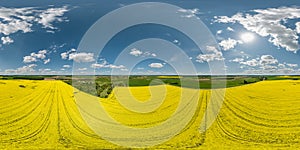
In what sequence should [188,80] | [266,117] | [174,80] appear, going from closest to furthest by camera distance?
1. [266,117]
2. [188,80]
3. [174,80]

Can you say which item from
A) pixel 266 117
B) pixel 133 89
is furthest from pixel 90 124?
pixel 133 89

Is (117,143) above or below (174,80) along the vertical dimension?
below

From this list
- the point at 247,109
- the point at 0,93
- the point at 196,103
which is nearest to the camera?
the point at 247,109

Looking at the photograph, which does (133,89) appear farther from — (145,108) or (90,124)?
(90,124)

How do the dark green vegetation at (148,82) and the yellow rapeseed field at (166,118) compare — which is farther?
the dark green vegetation at (148,82)

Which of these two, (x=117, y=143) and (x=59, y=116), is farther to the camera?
(x=59, y=116)

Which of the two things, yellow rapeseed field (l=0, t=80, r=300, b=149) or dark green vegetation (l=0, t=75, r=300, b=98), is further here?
dark green vegetation (l=0, t=75, r=300, b=98)

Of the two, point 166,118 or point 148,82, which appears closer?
point 166,118

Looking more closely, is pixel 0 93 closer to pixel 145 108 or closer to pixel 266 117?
pixel 145 108
